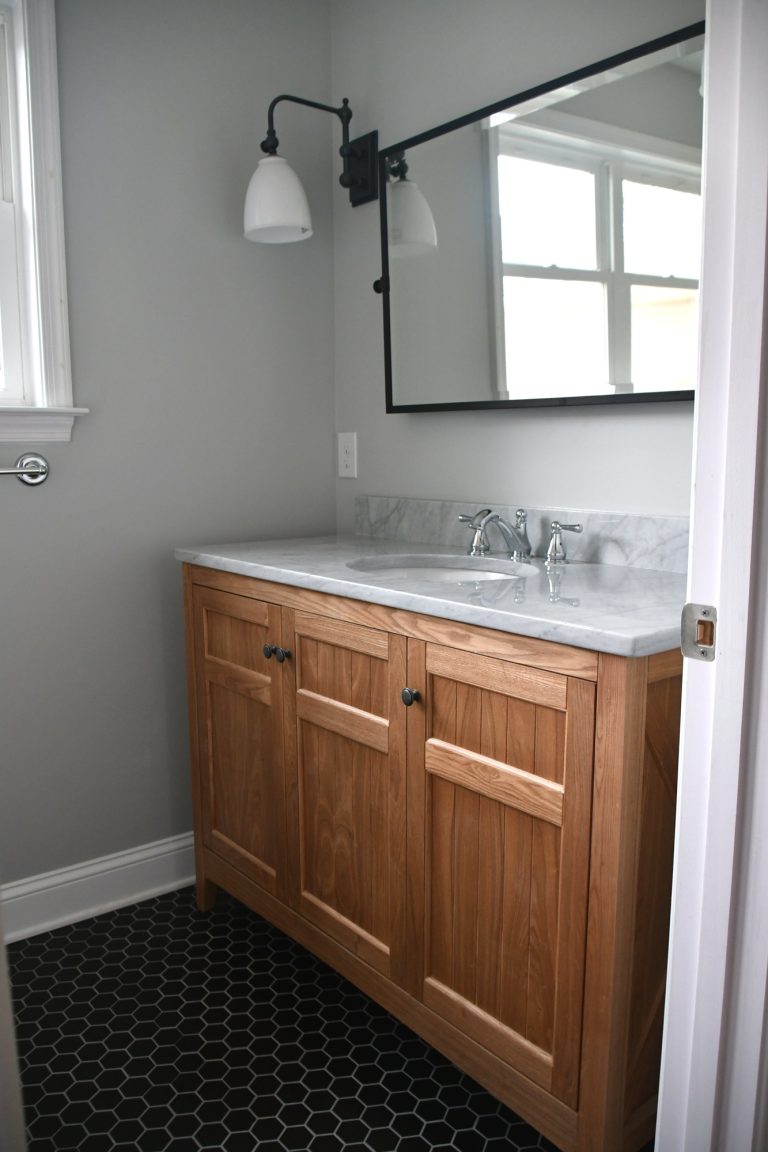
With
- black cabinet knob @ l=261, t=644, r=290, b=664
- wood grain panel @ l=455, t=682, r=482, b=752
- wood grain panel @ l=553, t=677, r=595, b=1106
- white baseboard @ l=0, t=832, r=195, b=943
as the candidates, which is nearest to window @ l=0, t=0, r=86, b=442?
black cabinet knob @ l=261, t=644, r=290, b=664

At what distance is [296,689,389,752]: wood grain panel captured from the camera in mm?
1574

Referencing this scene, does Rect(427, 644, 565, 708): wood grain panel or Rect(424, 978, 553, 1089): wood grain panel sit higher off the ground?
Rect(427, 644, 565, 708): wood grain panel

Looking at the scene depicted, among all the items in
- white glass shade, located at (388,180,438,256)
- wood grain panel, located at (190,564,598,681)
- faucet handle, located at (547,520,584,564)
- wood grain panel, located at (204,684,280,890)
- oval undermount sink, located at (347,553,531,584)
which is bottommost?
wood grain panel, located at (204,684,280,890)

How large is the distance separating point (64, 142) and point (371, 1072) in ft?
6.59

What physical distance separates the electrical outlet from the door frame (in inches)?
63.8

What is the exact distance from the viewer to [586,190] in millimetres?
1743

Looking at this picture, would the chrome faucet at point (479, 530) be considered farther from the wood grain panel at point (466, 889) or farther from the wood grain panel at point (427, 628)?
the wood grain panel at point (466, 889)

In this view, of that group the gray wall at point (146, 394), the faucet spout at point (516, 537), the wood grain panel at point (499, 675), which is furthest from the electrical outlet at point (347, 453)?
the wood grain panel at point (499, 675)

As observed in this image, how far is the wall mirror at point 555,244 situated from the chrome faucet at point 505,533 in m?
0.25

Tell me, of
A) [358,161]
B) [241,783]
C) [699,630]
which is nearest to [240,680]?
[241,783]

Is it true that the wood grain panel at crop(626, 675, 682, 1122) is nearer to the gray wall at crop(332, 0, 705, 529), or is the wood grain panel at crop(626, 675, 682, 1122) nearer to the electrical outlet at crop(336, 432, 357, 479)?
the gray wall at crop(332, 0, 705, 529)

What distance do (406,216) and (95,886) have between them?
1.79m

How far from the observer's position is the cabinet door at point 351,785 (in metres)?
1.56

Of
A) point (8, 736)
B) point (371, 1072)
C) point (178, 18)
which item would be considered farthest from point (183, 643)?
point (178, 18)
